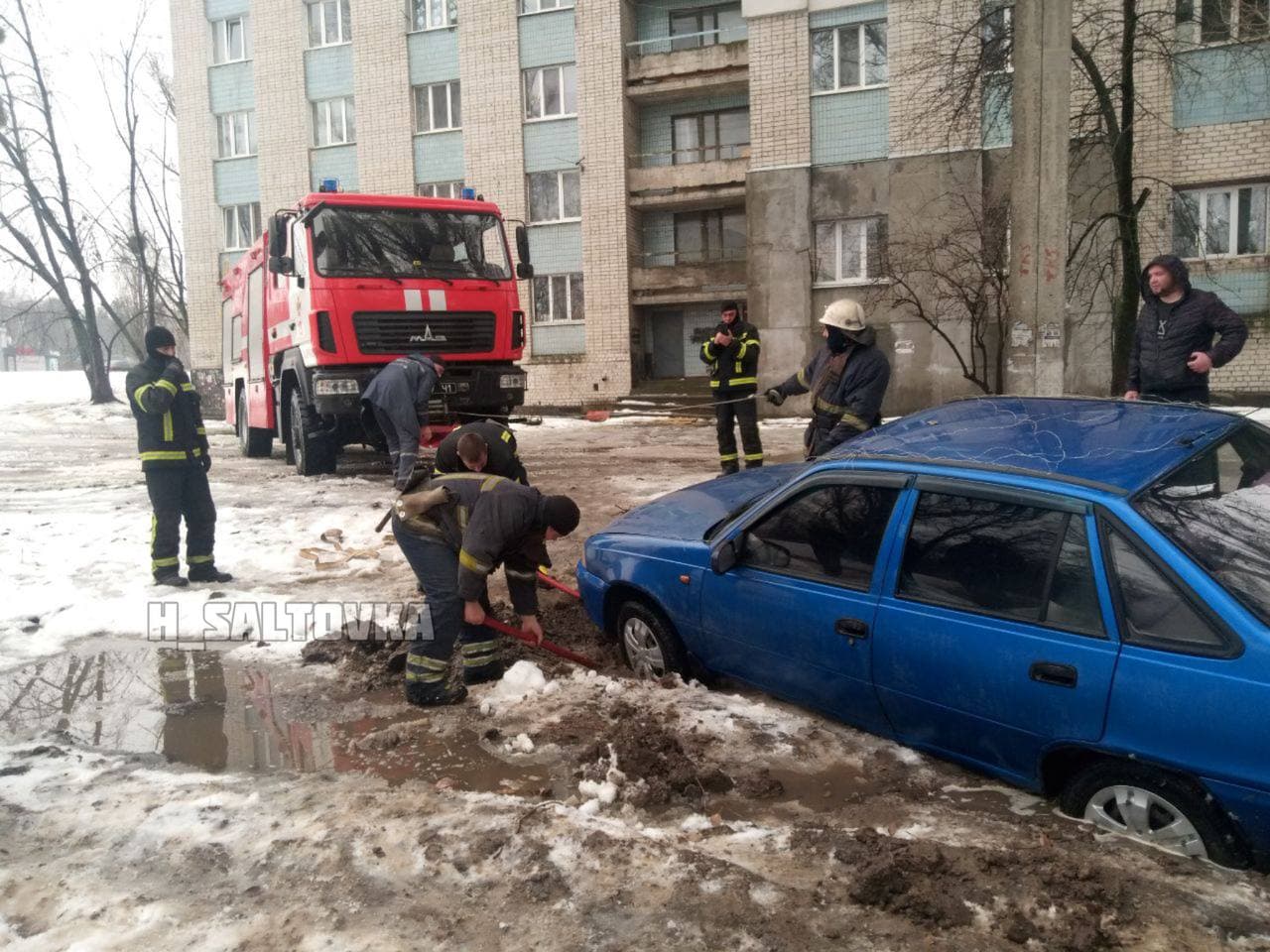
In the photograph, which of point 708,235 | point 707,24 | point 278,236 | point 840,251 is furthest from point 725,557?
point 707,24

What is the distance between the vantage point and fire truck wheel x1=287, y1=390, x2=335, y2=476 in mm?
11164

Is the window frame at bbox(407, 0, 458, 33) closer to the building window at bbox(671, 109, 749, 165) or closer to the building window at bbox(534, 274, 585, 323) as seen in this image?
the building window at bbox(671, 109, 749, 165)

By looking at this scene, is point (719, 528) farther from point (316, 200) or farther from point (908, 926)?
point (316, 200)

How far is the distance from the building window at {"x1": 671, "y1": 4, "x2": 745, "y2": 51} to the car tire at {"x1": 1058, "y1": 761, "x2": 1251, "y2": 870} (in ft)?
79.9

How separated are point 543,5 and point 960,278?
1321 centimetres

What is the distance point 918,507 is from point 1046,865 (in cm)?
127

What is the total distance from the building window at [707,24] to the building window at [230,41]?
502 inches

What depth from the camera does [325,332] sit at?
10227 mm

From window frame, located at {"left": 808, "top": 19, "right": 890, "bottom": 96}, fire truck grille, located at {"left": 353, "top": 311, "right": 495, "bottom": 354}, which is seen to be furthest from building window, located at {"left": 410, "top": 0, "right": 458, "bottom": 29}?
fire truck grille, located at {"left": 353, "top": 311, "right": 495, "bottom": 354}

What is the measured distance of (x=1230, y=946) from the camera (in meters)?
2.46

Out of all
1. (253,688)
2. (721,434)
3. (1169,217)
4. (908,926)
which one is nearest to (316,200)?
(721,434)

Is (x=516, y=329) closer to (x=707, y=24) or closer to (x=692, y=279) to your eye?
(x=692, y=279)

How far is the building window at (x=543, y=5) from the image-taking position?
24.0 meters

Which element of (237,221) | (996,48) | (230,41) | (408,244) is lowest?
(408,244)
